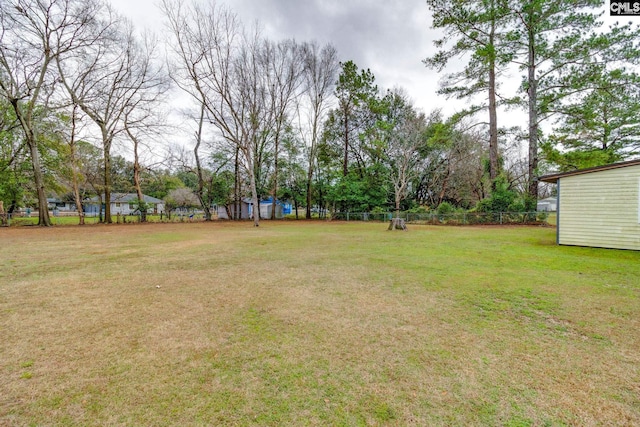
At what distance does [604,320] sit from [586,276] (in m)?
2.32

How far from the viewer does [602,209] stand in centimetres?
744

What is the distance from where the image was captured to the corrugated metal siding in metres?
6.97

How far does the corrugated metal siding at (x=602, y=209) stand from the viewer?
6973 mm

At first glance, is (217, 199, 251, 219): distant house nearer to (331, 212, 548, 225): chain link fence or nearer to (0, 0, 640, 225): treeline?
(0, 0, 640, 225): treeline

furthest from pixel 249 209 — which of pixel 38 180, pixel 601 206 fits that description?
pixel 601 206

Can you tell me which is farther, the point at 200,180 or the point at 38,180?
the point at 200,180

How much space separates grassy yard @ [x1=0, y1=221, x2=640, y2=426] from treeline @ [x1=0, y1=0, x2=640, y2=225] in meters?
13.4

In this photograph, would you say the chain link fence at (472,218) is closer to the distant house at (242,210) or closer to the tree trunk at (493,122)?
the tree trunk at (493,122)

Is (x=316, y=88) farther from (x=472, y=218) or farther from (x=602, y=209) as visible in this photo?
(x=602, y=209)

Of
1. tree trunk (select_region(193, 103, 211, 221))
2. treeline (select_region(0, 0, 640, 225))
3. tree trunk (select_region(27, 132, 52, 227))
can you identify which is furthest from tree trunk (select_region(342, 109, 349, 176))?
tree trunk (select_region(27, 132, 52, 227))

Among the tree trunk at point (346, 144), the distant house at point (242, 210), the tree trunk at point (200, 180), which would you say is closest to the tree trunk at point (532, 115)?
the tree trunk at point (346, 144)

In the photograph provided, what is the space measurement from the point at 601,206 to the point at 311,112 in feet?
65.5

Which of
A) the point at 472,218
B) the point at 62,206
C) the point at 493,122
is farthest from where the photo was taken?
the point at 62,206

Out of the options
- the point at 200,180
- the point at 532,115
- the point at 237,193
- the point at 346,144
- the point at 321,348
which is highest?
the point at 346,144
